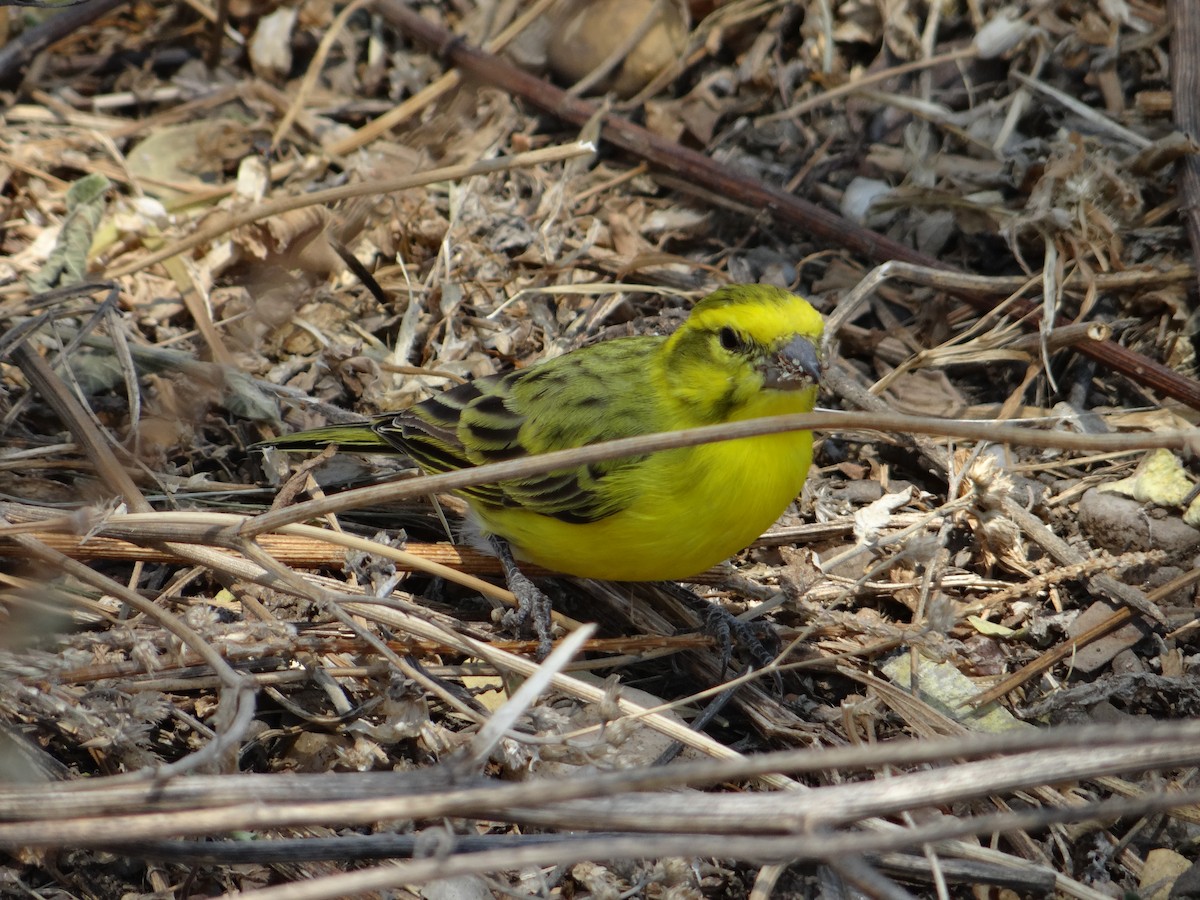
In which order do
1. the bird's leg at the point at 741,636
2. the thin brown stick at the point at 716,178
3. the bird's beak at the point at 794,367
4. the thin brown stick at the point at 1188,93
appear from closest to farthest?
the bird's beak at the point at 794,367
the bird's leg at the point at 741,636
the thin brown stick at the point at 716,178
the thin brown stick at the point at 1188,93

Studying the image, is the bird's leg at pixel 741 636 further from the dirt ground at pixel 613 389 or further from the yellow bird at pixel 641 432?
the yellow bird at pixel 641 432

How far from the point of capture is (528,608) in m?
4.66

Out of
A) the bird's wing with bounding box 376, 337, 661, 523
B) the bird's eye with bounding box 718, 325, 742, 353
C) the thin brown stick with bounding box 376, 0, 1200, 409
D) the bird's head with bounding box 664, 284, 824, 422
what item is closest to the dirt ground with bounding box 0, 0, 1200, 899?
the thin brown stick with bounding box 376, 0, 1200, 409

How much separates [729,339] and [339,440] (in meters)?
1.73

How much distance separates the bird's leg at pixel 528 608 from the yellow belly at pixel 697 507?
0.31 metres

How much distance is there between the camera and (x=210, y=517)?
388cm

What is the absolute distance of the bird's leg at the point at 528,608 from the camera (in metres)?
4.58

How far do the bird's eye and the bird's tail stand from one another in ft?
4.99

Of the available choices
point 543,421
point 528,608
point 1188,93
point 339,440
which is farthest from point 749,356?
point 1188,93

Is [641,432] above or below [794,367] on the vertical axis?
below

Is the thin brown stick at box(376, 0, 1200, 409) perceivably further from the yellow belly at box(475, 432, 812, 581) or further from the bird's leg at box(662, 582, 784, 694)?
the bird's leg at box(662, 582, 784, 694)

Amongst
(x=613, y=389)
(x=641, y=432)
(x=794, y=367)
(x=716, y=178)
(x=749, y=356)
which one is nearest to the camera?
(x=794, y=367)

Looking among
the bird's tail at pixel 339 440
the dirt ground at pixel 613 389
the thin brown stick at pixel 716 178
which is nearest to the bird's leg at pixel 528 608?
the dirt ground at pixel 613 389

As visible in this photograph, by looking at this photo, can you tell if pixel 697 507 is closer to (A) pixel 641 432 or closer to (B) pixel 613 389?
(A) pixel 641 432
